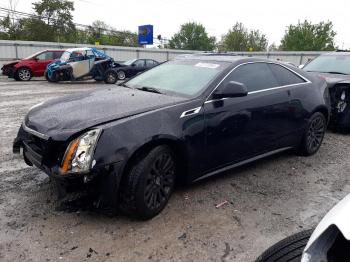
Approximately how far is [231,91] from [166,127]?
0.92 metres

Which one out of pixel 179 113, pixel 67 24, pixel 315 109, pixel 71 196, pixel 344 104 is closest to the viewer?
pixel 71 196

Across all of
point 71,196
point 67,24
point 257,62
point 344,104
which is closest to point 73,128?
point 71,196

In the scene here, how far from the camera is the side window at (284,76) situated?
4.59 metres

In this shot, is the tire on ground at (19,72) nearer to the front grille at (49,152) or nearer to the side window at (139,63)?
the side window at (139,63)

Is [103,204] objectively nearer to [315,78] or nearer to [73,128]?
[73,128]

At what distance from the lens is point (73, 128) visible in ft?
9.51

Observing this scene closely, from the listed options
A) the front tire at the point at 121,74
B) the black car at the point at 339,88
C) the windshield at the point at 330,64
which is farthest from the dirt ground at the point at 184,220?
the front tire at the point at 121,74

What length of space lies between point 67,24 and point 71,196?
161 feet

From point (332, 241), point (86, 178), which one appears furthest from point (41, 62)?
point (332, 241)

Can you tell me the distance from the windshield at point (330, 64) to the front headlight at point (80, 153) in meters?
5.96

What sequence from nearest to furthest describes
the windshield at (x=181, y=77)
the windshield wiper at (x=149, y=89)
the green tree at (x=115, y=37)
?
the windshield at (x=181, y=77), the windshield wiper at (x=149, y=89), the green tree at (x=115, y=37)

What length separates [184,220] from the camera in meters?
3.21

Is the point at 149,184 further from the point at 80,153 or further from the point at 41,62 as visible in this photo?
the point at 41,62

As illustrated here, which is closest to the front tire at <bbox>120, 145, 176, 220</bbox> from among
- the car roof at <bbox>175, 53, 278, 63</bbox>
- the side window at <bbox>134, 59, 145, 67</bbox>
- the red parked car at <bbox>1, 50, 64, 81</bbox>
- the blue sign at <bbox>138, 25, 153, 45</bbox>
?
the car roof at <bbox>175, 53, 278, 63</bbox>
